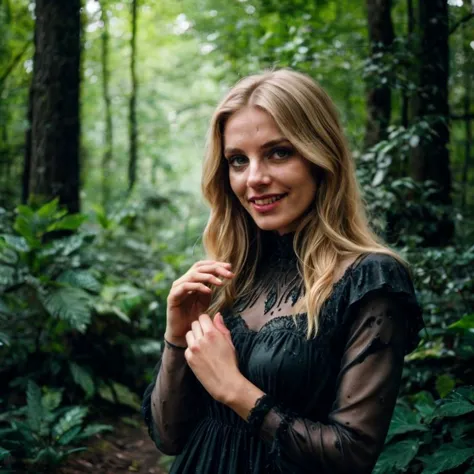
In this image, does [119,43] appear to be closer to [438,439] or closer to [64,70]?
[64,70]

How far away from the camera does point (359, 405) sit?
5.24ft

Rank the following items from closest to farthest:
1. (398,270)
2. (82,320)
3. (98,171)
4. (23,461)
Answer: (398,270)
(23,461)
(82,320)
(98,171)

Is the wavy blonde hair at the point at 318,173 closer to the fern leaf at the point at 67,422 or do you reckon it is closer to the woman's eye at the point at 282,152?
the woman's eye at the point at 282,152

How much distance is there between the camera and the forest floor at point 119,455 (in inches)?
152

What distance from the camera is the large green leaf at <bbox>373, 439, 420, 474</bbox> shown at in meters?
2.84

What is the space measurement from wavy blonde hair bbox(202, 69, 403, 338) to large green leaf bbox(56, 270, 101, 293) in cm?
244

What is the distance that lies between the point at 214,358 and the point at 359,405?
0.49 m

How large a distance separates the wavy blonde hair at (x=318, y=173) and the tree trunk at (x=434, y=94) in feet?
9.95

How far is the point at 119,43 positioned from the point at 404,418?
14.1 metres

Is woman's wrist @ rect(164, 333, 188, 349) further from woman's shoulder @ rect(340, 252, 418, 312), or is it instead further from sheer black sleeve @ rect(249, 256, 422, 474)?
woman's shoulder @ rect(340, 252, 418, 312)

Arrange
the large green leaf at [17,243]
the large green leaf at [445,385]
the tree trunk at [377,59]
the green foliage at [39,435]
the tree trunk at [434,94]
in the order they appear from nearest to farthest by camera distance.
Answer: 1. the large green leaf at [445,385]
2. the green foliage at [39,435]
3. the large green leaf at [17,243]
4. the tree trunk at [434,94]
5. the tree trunk at [377,59]

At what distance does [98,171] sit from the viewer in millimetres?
16453

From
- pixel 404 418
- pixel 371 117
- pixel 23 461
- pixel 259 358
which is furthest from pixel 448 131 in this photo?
pixel 23 461

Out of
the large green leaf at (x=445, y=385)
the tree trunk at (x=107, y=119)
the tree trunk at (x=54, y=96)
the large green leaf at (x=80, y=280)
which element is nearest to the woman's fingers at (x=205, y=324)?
the large green leaf at (x=445, y=385)
